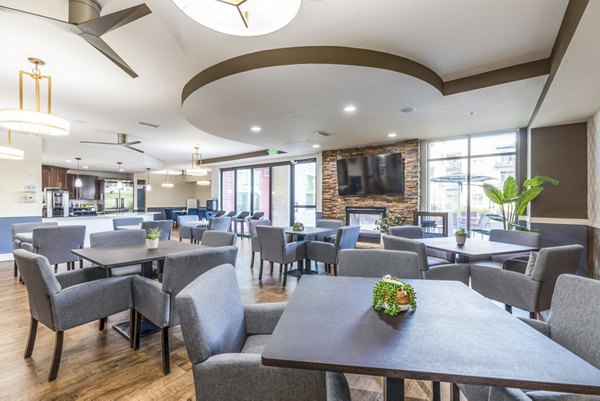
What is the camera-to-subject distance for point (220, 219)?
20.9 feet

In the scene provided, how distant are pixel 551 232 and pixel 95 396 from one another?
20.6ft

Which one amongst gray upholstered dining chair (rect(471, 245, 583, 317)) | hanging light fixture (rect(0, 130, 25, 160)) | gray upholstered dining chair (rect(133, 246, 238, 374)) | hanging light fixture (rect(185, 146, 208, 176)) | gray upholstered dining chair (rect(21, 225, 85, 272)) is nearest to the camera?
gray upholstered dining chair (rect(133, 246, 238, 374))

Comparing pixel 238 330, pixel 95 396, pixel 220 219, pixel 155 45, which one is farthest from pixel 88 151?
pixel 238 330

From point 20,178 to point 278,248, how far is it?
6.01m

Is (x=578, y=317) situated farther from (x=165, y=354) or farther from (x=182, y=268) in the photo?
(x=165, y=354)

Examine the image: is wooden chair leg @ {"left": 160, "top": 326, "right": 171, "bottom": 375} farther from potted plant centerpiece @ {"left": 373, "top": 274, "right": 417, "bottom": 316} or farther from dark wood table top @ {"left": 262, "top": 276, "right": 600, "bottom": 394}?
potted plant centerpiece @ {"left": 373, "top": 274, "right": 417, "bottom": 316}

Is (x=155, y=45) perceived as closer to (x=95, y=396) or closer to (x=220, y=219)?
(x=95, y=396)

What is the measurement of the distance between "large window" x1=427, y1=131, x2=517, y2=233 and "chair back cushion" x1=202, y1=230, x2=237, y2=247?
484 cm

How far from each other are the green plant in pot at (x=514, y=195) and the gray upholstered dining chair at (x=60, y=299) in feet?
18.0

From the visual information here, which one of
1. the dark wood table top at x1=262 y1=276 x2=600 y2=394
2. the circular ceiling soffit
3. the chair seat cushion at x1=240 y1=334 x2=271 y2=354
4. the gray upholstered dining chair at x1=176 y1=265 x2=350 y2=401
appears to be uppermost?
the circular ceiling soffit

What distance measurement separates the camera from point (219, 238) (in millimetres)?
3408

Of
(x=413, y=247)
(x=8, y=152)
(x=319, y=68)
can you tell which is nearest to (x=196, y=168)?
(x=8, y=152)

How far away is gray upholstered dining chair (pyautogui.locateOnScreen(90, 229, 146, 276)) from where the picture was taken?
10.4ft

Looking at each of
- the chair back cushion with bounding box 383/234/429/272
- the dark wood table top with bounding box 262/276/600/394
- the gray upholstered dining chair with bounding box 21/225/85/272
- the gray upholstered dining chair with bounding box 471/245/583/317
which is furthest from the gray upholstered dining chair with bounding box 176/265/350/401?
the gray upholstered dining chair with bounding box 21/225/85/272
